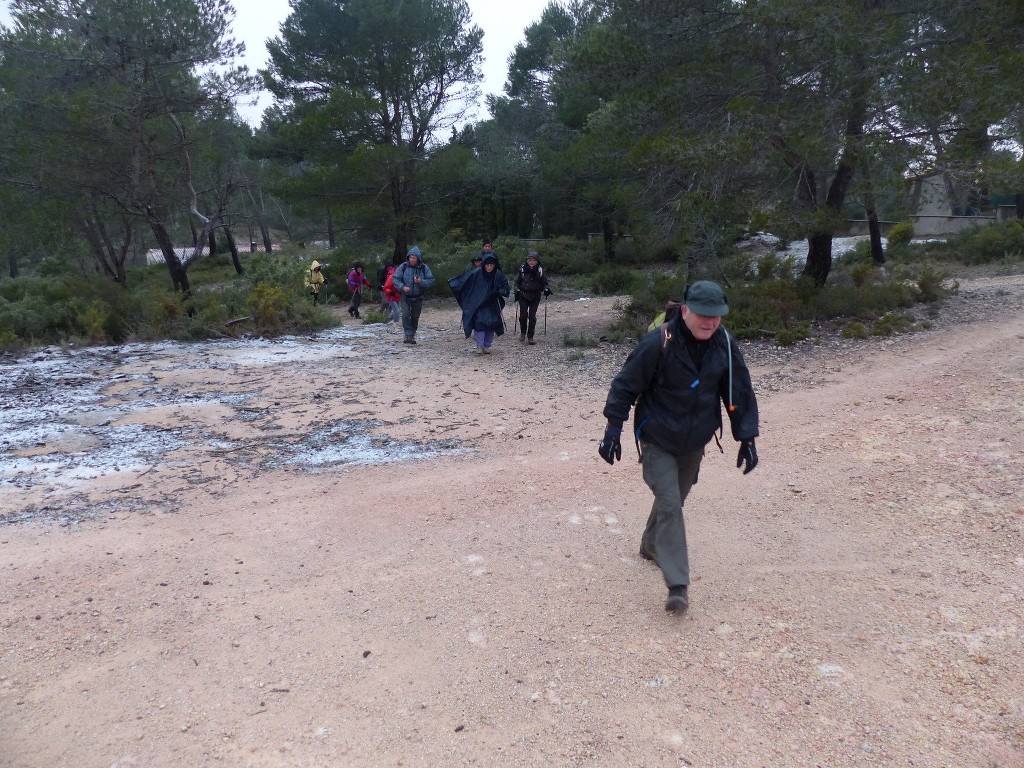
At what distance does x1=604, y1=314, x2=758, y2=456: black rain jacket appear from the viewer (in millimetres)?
3793

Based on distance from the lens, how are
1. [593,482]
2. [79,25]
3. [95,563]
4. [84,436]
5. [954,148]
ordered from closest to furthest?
1. [95,563]
2. [593,482]
3. [84,436]
4. [954,148]
5. [79,25]

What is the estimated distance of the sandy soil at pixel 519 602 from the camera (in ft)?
10.1

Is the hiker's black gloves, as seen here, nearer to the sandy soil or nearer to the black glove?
the black glove

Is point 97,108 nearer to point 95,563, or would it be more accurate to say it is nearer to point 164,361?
point 164,361

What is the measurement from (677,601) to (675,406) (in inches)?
39.5

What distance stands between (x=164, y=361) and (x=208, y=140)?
1064 centimetres

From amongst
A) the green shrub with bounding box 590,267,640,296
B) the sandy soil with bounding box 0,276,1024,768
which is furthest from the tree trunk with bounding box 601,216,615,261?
the sandy soil with bounding box 0,276,1024,768

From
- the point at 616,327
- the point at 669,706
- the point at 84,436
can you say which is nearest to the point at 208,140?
the point at 616,327

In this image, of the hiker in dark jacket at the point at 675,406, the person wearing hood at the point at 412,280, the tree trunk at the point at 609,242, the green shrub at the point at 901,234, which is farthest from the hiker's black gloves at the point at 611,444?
the green shrub at the point at 901,234

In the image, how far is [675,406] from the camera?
3840 mm

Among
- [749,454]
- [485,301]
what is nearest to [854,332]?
[485,301]

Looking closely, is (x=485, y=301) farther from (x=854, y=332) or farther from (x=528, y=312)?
(x=854, y=332)

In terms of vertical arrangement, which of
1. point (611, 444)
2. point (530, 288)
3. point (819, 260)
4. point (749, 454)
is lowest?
point (749, 454)

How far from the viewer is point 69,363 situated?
1082 centimetres
